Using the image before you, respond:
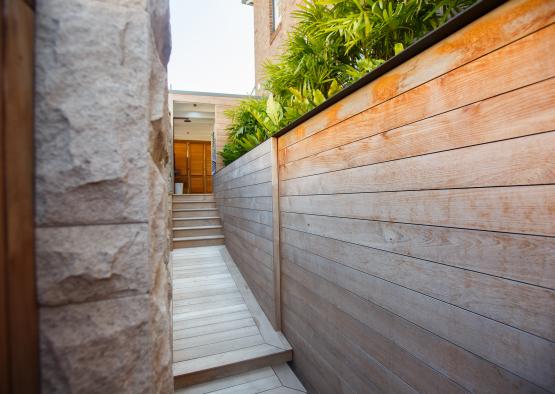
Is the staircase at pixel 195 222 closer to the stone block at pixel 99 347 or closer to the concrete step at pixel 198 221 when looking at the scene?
the concrete step at pixel 198 221

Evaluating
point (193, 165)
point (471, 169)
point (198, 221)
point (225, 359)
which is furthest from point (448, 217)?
point (193, 165)

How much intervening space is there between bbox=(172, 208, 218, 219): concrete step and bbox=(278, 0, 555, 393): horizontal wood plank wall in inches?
162

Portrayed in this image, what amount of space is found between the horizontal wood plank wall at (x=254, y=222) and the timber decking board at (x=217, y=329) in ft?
0.53

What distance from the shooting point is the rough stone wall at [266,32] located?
480 centimetres

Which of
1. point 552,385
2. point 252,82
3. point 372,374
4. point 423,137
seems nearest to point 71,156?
point 423,137

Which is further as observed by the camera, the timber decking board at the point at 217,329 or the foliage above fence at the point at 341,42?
the timber decking board at the point at 217,329

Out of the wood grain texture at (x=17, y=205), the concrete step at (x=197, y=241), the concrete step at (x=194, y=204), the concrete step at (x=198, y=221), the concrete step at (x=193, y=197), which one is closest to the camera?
the wood grain texture at (x=17, y=205)

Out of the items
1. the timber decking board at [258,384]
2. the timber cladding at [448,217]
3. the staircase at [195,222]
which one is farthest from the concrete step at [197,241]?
the timber cladding at [448,217]

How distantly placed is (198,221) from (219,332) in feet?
9.26

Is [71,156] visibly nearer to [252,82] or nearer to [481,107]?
[481,107]

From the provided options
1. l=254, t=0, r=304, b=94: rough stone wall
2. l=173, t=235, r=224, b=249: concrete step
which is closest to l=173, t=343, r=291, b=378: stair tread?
l=173, t=235, r=224, b=249: concrete step

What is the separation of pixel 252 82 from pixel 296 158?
6381 mm

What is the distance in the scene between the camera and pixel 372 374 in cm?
125

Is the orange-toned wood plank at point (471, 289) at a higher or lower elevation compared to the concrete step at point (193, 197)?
lower
